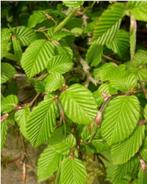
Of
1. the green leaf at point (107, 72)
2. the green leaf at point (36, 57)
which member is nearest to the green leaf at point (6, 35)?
the green leaf at point (36, 57)

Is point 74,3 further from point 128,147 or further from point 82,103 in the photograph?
point 128,147

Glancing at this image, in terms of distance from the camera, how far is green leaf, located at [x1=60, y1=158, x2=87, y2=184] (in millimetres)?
1170

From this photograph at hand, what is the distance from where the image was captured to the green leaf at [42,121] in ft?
3.76

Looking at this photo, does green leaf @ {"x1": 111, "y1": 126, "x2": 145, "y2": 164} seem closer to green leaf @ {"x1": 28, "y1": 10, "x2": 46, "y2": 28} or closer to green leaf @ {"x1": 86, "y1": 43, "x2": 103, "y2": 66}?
green leaf @ {"x1": 86, "y1": 43, "x2": 103, "y2": 66}

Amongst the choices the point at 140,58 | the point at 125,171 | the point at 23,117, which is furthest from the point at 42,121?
the point at 140,58

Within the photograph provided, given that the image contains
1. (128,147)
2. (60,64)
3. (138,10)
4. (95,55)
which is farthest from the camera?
(95,55)

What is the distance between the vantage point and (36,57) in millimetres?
1315

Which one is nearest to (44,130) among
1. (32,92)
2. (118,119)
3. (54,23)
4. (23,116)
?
(23,116)

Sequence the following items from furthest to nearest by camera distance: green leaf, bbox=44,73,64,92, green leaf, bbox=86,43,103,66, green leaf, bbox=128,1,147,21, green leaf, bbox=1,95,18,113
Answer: green leaf, bbox=86,43,103,66
green leaf, bbox=1,95,18,113
green leaf, bbox=44,73,64,92
green leaf, bbox=128,1,147,21

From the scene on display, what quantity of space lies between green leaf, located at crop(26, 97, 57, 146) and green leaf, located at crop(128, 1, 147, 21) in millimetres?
331

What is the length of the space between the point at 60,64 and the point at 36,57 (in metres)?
0.09

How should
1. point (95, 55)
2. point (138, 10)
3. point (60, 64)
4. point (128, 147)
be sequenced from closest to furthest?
point (138, 10)
point (128, 147)
point (60, 64)
point (95, 55)

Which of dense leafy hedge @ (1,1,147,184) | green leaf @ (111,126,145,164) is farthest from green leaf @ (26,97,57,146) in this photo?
green leaf @ (111,126,145,164)

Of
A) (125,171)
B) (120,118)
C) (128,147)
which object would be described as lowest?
(125,171)
